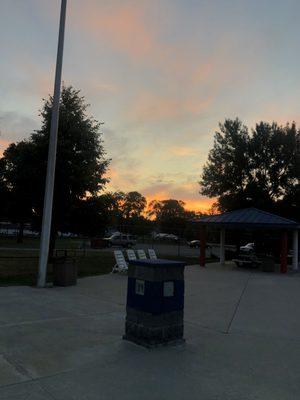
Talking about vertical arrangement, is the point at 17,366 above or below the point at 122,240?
below

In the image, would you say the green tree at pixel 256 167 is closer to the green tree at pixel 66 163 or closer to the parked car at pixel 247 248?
the parked car at pixel 247 248

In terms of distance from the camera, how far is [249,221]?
2244 cm

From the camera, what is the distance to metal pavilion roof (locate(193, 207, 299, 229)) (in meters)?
21.9

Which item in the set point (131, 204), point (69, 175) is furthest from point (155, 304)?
point (131, 204)

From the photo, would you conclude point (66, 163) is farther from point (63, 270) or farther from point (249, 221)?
point (249, 221)

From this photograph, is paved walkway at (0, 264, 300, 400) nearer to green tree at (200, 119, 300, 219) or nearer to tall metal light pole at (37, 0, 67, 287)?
tall metal light pole at (37, 0, 67, 287)

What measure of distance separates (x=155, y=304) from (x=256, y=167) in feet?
112

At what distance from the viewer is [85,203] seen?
21.0m

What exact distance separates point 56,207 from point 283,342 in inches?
558

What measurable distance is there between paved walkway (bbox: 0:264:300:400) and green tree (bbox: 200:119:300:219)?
27.9 m

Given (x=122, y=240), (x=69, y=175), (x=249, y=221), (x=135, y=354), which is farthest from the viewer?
(x=122, y=240)

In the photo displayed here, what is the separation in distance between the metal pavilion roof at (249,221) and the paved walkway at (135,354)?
432 inches

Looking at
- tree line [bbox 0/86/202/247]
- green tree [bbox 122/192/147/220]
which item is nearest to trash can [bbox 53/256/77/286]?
tree line [bbox 0/86/202/247]

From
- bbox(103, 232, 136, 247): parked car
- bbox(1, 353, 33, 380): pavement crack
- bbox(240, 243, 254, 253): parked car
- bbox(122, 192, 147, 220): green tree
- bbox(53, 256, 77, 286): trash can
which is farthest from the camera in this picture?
bbox(122, 192, 147, 220): green tree
